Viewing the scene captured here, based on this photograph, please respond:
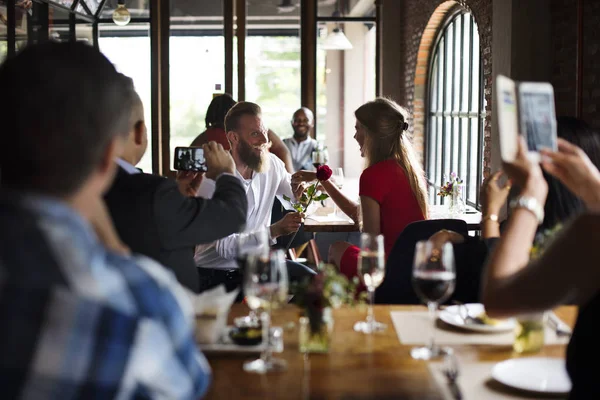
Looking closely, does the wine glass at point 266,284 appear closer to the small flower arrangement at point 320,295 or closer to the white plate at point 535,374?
the small flower arrangement at point 320,295

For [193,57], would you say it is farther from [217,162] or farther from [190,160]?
[217,162]

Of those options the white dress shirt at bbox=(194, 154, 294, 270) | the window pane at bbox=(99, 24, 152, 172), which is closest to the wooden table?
the white dress shirt at bbox=(194, 154, 294, 270)

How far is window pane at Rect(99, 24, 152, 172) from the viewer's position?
393 inches

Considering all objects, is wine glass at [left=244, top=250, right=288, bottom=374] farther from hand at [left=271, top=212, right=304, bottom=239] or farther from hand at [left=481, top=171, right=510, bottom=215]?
hand at [left=271, top=212, right=304, bottom=239]

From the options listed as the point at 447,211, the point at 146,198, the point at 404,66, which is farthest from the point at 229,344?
the point at 404,66

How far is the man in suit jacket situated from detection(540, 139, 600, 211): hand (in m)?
0.96

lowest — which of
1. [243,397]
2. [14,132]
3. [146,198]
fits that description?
[243,397]

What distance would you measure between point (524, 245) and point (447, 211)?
3396mm

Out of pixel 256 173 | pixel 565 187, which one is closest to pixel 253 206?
pixel 256 173

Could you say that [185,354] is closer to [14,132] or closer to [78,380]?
[78,380]

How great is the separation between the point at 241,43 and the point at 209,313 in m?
8.30

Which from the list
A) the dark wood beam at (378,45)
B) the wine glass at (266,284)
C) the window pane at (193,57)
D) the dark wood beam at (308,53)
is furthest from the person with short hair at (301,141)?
the wine glass at (266,284)

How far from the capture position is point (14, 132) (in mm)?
1044

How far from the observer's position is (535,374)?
160 cm
